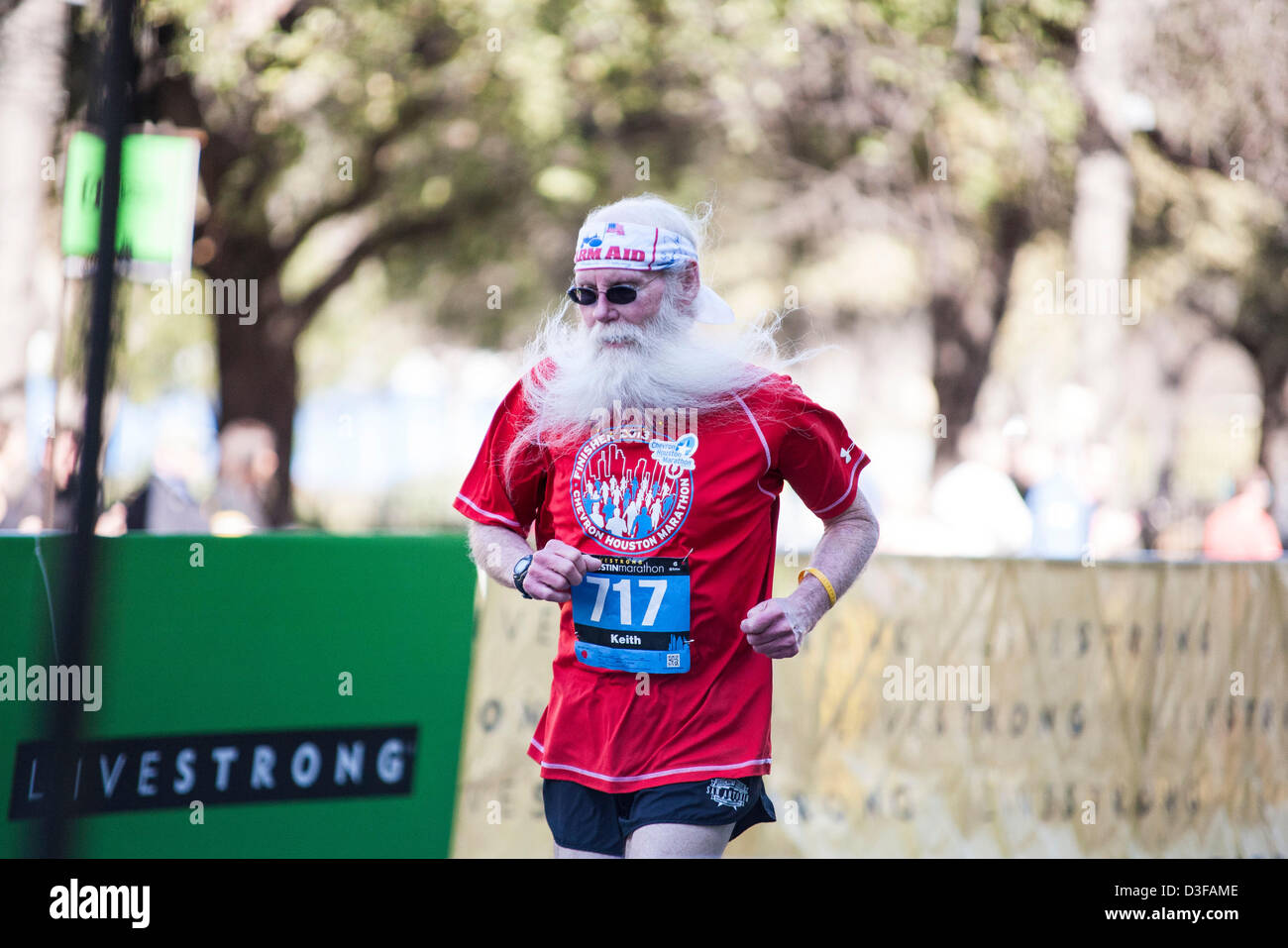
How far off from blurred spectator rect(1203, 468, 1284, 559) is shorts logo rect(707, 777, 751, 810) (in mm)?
6973

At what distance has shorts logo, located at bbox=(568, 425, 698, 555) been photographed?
3.20 meters

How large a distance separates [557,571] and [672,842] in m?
0.66

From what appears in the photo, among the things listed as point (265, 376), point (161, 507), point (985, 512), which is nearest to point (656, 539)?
point (161, 507)

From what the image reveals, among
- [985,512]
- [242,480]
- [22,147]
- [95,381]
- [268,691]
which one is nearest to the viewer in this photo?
[95,381]

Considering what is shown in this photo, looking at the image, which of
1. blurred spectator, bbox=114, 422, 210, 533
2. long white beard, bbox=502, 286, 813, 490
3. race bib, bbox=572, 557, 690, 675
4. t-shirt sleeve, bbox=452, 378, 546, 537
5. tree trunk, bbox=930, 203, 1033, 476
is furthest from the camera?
tree trunk, bbox=930, 203, 1033, 476

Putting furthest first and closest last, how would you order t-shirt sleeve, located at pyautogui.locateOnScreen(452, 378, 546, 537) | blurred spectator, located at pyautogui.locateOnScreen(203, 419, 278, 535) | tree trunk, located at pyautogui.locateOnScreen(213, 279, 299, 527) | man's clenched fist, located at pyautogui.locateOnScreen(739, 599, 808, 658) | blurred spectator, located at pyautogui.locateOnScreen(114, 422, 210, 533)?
tree trunk, located at pyautogui.locateOnScreen(213, 279, 299, 527) < blurred spectator, located at pyautogui.locateOnScreen(203, 419, 278, 535) < blurred spectator, located at pyautogui.locateOnScreen(114, 422, 210, 533) < t-shirt sleeve, located at pyautogui.locateOnScreen(452, 378, 546, 537) < man's clenched fist, located at pyautogui.locateOnScreen(739, 599, 808, 658)

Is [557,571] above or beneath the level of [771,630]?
above

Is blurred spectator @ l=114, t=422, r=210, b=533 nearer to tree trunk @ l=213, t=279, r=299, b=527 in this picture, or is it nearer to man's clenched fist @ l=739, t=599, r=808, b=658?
man's clenched fist @ l=739, t=599, r=808, b=658

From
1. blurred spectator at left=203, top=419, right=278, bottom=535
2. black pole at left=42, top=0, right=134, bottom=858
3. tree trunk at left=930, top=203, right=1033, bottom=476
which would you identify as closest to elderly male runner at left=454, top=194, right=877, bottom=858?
black pole at left=42, top=0, right=134, bottom=858

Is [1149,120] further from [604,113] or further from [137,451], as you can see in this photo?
[137,451]

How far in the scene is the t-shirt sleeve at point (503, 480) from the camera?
3.46 meters

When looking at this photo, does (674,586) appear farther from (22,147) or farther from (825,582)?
(22,147)

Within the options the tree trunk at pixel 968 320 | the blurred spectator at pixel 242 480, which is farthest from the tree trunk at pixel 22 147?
the tree trunk at pixel 968 320

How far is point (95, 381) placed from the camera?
61.8 inches
